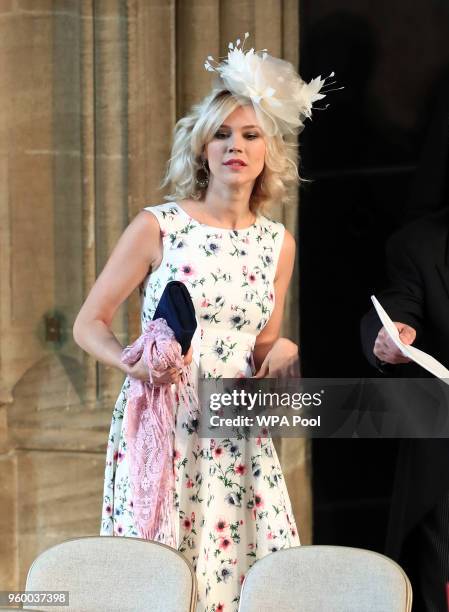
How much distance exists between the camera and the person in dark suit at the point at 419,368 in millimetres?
3438

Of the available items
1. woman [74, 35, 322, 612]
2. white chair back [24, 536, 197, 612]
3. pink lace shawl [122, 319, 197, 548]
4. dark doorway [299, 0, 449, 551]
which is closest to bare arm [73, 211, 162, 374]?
woman [74, 35, 322, 612]

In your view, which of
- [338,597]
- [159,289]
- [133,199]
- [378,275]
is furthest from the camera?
[133,199]

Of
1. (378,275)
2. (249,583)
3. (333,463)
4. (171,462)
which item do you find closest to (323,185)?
(378,275)

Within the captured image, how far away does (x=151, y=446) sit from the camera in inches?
130

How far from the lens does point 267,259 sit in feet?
11.3

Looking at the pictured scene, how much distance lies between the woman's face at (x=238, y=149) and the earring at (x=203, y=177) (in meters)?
0.04

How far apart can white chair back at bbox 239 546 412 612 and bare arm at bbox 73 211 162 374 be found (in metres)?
1.01

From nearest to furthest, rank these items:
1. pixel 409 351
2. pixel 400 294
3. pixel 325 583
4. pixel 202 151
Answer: pixel 325 583, pixel 409 351, pixel 202 151, pixel 400 294

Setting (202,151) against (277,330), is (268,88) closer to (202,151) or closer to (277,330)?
(202,151)

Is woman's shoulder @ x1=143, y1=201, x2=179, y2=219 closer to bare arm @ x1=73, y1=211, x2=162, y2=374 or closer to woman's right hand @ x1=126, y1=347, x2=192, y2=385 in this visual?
bare arm @ x1=73, y1=211, x2=162, y2=374

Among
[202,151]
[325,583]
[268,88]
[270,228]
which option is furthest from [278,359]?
[325,583]

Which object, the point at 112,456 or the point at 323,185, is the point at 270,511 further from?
the point at 323,185

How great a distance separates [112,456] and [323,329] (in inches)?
44.4

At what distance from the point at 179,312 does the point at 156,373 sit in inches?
7.3
